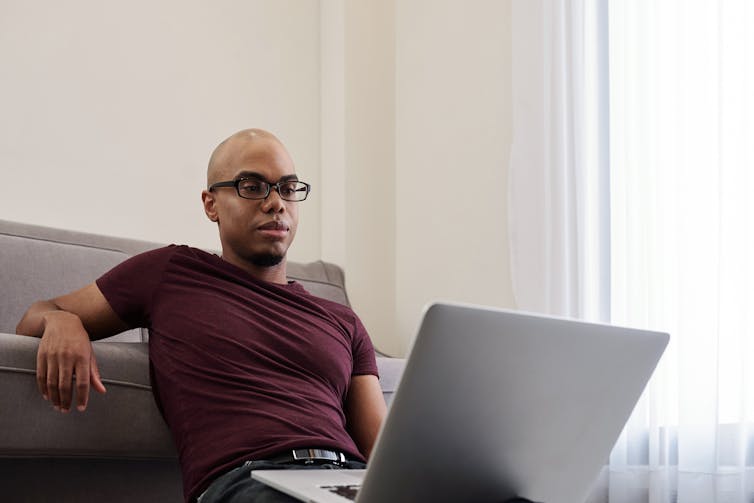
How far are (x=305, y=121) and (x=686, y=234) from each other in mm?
1549

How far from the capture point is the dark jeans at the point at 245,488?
1223 mm

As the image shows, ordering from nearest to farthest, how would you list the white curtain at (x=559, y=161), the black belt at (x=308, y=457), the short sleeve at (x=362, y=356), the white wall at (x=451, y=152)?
the black belt at (x=308, y=457)
the short sleeve at (x=362, y=356)
the white curtain at (x=559, y=161)
the white wall at (x=451, y=152)

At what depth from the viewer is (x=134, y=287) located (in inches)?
65.9

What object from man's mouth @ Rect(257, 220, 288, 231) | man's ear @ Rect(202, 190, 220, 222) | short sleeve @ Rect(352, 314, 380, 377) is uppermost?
man's ear @ Rect(202, 190, 220, 222)

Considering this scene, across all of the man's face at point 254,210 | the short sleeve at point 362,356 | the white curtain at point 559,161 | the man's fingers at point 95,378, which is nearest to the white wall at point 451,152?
the white curtain at point 559,161

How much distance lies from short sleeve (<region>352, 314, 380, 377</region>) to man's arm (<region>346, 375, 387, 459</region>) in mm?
14

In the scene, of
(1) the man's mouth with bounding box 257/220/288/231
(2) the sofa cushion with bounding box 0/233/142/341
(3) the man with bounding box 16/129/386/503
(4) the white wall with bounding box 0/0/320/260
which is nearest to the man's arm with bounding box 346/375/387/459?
(3) the man with bounding box 16/129/386/503

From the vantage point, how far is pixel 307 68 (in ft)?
11.0

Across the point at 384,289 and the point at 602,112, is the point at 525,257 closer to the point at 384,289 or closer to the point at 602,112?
the point at 602,112

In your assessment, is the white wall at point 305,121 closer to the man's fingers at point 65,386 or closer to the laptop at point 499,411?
the man's fingers at point 65,386

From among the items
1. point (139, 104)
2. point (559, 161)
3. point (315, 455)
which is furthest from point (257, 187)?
point (139, 104)

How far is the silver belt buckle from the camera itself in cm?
140

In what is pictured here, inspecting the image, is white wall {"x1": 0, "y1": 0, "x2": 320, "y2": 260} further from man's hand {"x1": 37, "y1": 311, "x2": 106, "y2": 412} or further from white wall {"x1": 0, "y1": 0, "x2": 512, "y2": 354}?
man's hand {"x1": 37, "y1": 311, "x2": 106, "y2": 412}

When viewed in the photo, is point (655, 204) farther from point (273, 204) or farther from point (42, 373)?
point (42, 373)
